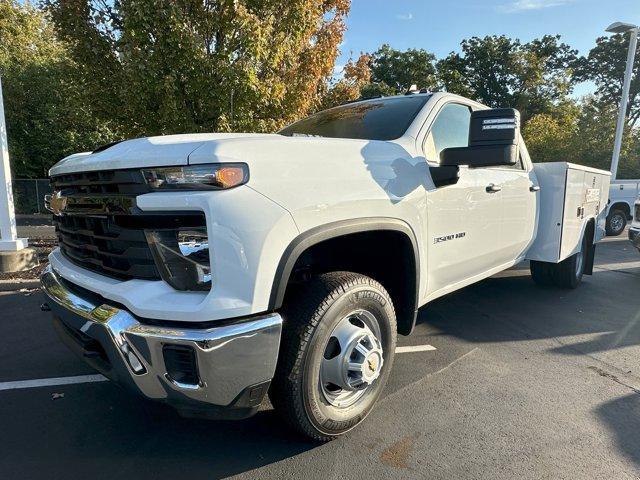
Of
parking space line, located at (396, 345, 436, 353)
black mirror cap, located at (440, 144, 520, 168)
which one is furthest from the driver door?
parking space line, located at (396, 345, 436, 353)

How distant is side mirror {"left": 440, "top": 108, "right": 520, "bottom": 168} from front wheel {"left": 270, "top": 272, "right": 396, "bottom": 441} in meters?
1.04

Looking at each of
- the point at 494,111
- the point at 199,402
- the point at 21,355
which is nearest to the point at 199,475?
the point at 199,402

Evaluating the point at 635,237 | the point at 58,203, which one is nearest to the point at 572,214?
the point at 635,237

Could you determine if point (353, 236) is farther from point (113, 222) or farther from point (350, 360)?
point (113, 222)

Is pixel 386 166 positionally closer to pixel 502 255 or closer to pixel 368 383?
pixel 368 383

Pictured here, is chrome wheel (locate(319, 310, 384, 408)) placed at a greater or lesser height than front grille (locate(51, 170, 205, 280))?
lesser

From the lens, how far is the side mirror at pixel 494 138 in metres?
2.64

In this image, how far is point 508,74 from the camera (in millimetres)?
29281

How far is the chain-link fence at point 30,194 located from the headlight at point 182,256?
669 inches

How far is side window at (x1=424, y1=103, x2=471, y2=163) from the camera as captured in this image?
10.1ft

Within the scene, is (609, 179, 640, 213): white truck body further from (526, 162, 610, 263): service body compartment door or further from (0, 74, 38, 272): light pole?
(0, 74, 38, 272): light pole

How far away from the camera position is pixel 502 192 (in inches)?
149

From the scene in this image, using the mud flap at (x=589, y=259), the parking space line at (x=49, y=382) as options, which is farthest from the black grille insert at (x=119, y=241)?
the mud flap at (x=589, y=259)

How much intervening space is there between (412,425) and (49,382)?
8.26ft
